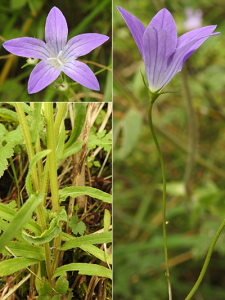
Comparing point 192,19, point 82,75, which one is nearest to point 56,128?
point 82,75

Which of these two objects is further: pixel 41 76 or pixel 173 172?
pixel 173 172

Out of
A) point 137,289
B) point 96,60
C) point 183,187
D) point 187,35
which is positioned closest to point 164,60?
point 187,35

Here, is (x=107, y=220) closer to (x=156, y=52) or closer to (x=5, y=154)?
(x=5, y=154)

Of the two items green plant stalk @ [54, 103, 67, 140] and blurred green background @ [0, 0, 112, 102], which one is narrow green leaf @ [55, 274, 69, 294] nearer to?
green plant stalk @ [54, 103, 67, 140]

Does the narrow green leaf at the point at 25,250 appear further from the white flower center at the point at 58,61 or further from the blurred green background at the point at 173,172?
the blurred green background at the point at 173,172

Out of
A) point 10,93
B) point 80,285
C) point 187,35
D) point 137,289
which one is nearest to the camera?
point 187,35

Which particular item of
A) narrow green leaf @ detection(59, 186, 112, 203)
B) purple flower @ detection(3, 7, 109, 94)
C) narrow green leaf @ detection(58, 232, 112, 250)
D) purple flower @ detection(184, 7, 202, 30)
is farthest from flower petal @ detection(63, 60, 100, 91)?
purple flower @ detection(184, 7, 202, 30)

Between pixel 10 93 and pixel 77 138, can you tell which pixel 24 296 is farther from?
pixel 10 93
